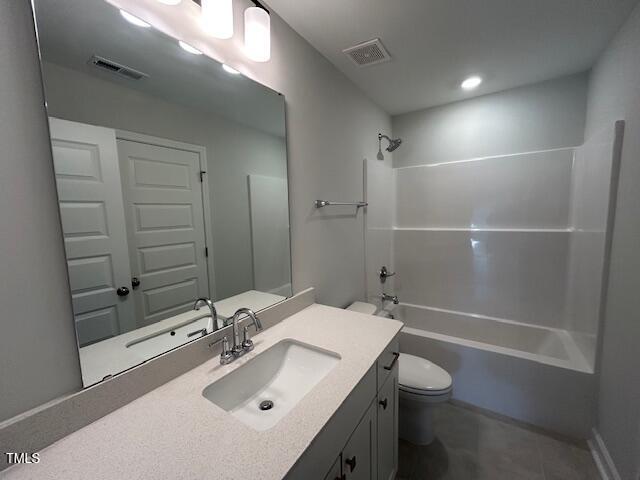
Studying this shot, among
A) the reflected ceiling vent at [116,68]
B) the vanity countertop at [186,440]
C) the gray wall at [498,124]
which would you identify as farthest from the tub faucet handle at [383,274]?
the reflected ceiling vent at [116,68]

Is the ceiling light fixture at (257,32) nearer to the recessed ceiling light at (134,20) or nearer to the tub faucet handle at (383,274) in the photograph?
the recessed ceiling light at (134,20)

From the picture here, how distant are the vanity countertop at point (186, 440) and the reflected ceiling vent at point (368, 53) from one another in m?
1.77

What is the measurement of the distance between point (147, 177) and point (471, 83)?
244cm

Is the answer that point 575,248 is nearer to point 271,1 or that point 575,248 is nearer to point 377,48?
point 377,48

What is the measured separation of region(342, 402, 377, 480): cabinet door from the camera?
89 centimetres

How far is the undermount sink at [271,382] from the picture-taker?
927mm

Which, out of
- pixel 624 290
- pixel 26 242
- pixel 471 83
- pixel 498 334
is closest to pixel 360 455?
pixel 26 242

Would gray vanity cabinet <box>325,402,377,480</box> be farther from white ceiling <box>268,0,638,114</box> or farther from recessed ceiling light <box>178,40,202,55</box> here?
white ceiling <box>268,0,638,114</box>

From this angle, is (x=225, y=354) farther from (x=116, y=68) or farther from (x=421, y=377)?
(x=421, y=377)

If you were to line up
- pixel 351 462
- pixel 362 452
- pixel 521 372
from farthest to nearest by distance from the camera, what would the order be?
pixel 521 372 < pixel 362 452 < pixel 351 462

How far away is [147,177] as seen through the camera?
3.01 ft

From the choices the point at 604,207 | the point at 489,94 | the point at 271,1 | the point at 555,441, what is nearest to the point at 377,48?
the point at 271,1

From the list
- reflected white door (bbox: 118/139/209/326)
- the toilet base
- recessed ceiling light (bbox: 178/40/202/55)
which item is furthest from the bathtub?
recessed ceiling light (bbox: 178/40/202/55)

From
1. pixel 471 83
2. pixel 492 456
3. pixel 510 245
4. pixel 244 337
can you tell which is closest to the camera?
pixel 244 337
